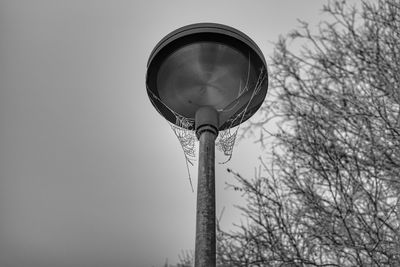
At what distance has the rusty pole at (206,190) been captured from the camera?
Result: 2.17 m

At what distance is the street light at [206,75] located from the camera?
2.70 m

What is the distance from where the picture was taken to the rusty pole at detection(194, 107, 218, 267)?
7.11 feet

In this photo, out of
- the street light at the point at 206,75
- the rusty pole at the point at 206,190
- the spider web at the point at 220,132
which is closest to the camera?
the rusty pole at the point at 206,190

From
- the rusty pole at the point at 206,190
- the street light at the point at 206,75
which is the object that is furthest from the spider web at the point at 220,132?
the rusty pole at the point at 206,190

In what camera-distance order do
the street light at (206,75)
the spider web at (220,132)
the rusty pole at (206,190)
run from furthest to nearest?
the spider web at (220,132) → the street light at (206,75) → the rusty pole at (206,190)

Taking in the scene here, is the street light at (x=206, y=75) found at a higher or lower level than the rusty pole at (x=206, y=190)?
higher

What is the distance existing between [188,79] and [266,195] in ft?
8.64

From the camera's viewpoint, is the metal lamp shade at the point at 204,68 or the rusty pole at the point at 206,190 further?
the metal lamp shade at the point at 204,68

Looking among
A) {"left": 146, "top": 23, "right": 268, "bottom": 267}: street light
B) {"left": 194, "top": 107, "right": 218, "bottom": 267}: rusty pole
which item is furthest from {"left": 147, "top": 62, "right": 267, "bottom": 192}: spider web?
{"left": 194, "top": 107, "right": 218, "bottom": 267}: rusty pole

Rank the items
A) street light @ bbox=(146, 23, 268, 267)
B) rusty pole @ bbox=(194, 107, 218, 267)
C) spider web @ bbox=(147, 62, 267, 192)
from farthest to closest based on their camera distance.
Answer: spider web @ bbox=(147, 62, 267, 192) < street light @ bbox=(146, 23, 268, 267) < rusty pole @ bbox=(194, 107, 218, 267)

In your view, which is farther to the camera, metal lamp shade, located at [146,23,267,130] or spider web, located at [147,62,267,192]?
spider web, located at [147,62,267,192]

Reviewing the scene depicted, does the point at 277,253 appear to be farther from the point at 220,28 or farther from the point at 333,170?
the point at 220,28

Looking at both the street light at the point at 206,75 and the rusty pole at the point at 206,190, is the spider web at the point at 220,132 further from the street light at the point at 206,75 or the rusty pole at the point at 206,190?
the rusty pole at the point at 206,190

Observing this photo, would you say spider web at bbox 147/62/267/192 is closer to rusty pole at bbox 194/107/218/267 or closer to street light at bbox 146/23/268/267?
street light at bbox 146/23/268/267
